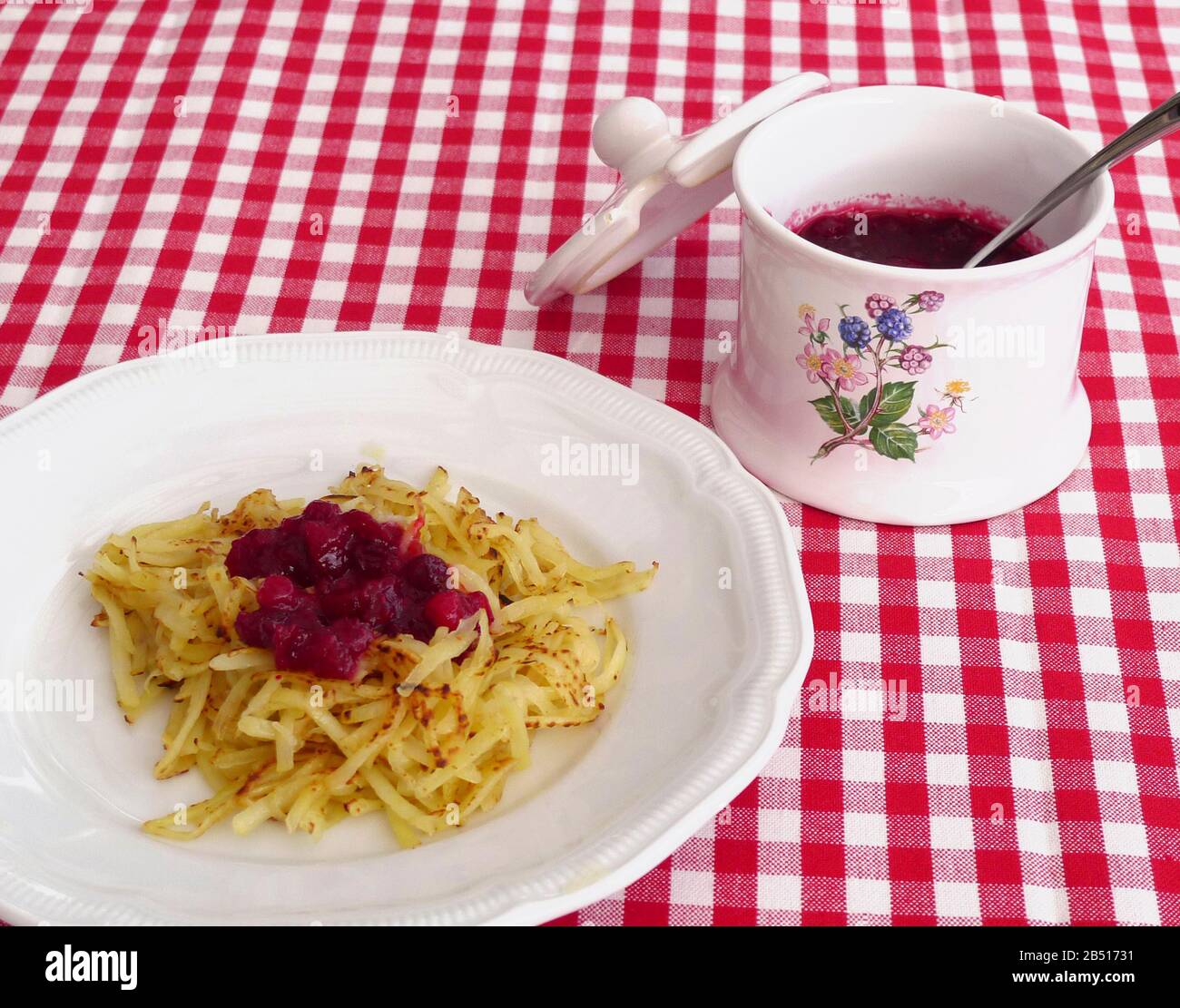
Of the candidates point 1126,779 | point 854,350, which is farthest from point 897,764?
point 854,350

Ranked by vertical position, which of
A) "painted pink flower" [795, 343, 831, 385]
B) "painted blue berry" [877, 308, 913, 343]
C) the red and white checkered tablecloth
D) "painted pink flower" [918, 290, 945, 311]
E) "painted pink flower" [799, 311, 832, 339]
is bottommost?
the red and white checkered tablecloth

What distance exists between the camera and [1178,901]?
189 cm

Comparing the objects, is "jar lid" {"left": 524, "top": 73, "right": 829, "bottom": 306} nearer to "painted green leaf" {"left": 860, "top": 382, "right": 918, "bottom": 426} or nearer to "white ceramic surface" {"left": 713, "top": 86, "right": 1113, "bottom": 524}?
"white ceramic surface" {"left": 713, "top": 86, "right": 1113, "bottom": 524}

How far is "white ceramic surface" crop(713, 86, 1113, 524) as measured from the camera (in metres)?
2.13

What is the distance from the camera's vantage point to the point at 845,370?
2242mm

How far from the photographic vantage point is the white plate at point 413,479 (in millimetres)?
1736

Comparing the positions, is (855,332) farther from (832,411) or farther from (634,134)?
(634,134)

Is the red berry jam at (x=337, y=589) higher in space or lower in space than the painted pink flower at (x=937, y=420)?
lower

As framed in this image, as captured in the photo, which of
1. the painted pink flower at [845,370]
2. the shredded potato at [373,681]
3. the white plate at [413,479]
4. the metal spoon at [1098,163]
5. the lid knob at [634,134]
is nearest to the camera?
the white plate at [413,479]

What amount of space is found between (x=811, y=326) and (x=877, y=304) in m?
0.14

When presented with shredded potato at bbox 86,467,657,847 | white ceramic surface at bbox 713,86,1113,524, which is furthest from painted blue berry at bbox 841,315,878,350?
shredded potato at bbox 86,467,657,847

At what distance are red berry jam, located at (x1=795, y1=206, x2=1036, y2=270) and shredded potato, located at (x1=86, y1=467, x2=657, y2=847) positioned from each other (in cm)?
77

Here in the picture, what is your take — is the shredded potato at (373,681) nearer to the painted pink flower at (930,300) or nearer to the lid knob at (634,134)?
the painted pink flower at (930,300)

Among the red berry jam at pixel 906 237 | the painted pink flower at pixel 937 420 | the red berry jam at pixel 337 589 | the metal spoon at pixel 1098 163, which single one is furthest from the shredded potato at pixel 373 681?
the metal spoon at pixel 1098 163
